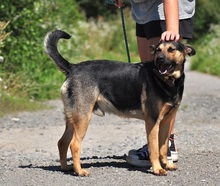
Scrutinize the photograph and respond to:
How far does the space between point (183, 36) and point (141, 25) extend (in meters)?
0.47

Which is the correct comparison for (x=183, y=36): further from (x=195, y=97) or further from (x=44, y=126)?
(x=195, y=97)

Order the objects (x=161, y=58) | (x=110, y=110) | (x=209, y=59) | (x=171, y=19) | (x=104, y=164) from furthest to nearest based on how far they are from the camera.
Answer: (x=209, y=59)
(x=104, y=164)
(x=110, y=110)
(x=171, y=19)
(x=161, y=58)

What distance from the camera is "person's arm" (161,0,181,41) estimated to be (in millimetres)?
5934

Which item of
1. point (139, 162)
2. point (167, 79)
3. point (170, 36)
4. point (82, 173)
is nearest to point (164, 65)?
point (167, 79)

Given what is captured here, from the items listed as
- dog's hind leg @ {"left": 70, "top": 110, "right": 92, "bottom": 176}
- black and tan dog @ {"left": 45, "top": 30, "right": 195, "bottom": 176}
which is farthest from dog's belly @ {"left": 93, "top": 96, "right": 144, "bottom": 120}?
dog's hind leg @ {"left": 70, "top": 110, "right": 92, "bottom": 176}

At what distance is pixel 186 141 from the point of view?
7.81 metres

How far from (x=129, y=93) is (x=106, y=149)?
162 cm

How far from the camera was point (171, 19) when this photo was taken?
5953 millimetres

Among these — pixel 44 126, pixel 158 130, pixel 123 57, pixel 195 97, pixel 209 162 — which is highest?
pixel 158 130

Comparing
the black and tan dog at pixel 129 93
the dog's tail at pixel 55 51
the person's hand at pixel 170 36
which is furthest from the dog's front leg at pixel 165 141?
the dog's tail at pixel 55 51

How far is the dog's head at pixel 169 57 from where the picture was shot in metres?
5.84

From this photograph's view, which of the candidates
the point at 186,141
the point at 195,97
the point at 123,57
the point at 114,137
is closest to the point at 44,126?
the point at 114,137

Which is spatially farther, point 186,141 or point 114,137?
point 114,137

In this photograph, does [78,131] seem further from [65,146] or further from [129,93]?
[129,93]
